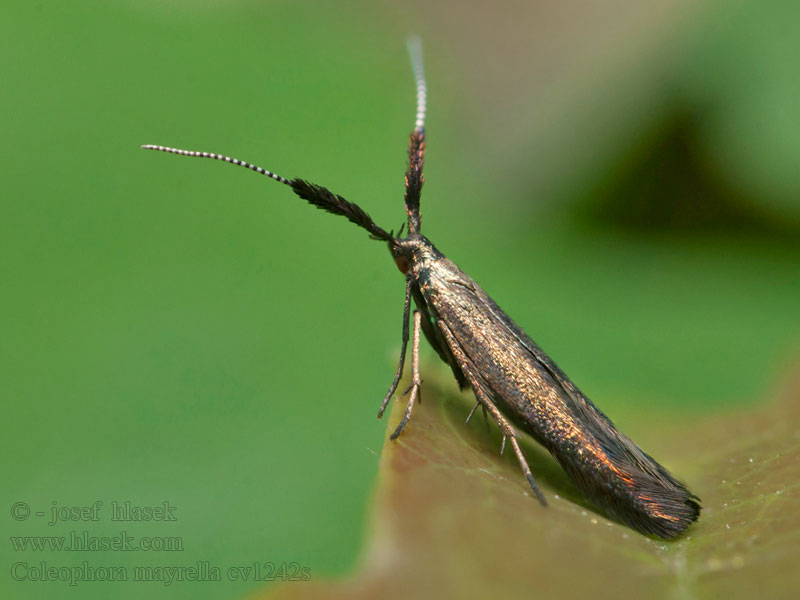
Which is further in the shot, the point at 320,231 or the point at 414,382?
the point at 320,231

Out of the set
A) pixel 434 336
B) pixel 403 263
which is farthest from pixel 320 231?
pixel 434 336

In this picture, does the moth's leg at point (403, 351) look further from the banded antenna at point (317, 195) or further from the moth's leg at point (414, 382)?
the banded antenna at point (317, 195)

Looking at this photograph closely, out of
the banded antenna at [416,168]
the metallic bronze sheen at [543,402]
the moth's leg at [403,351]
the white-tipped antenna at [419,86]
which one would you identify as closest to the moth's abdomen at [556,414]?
the metallic bronze sheen at [543,402]

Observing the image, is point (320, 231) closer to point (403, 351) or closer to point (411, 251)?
point (411, 251)

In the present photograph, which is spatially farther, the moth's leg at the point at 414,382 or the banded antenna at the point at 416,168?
the banded antenna at the point at 416,168

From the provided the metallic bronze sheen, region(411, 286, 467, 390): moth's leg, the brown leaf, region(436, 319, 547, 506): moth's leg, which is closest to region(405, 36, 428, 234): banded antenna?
the metallic bronze sheen

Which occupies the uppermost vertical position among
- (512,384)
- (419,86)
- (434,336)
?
(419,86)
